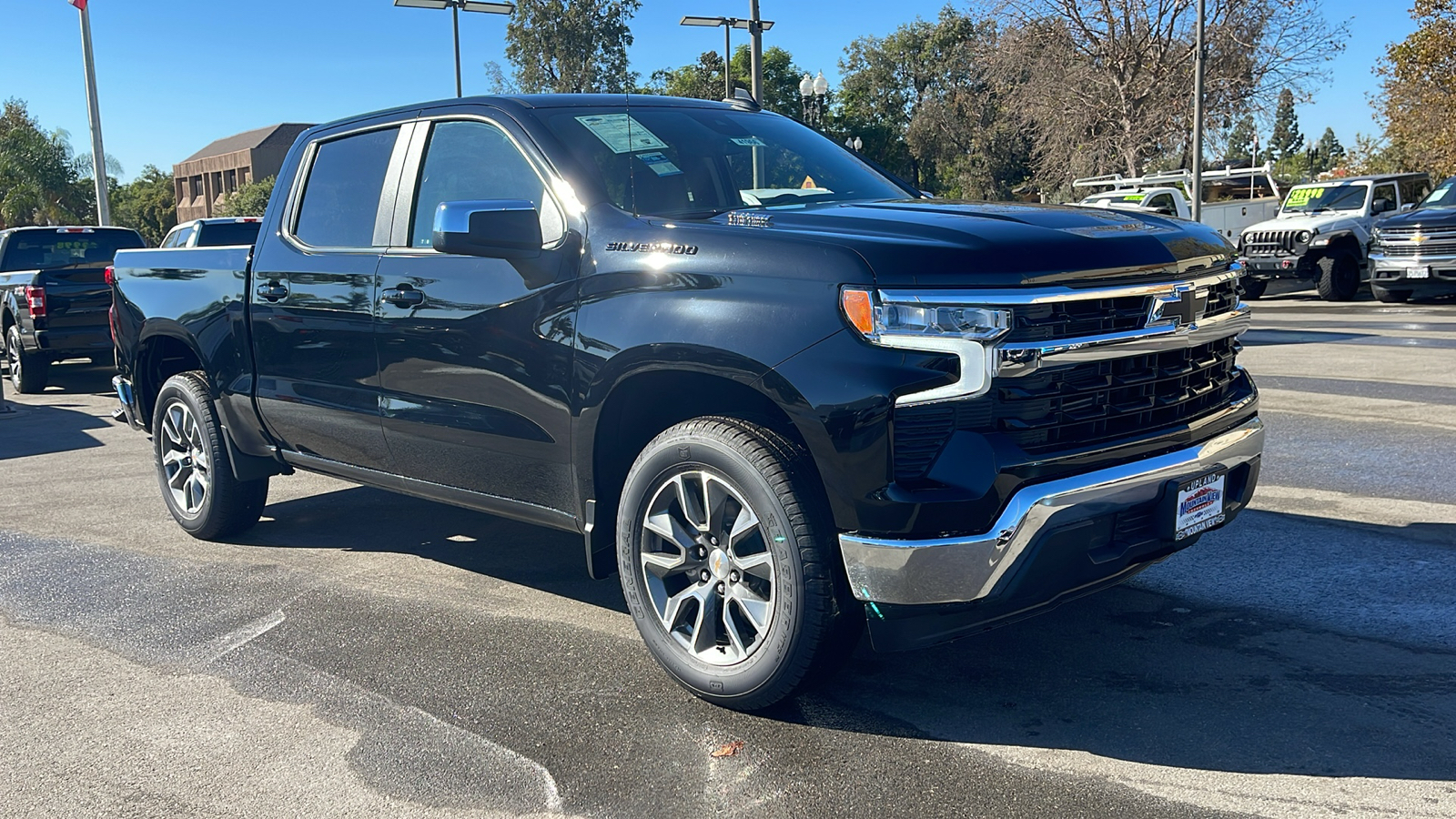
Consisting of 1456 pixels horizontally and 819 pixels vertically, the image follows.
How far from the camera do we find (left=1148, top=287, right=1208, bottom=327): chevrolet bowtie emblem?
3557 mm

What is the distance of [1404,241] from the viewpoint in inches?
706

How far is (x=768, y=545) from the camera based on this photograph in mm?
3498

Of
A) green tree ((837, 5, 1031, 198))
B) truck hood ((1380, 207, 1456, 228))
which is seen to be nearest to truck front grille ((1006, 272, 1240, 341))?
truck hood ((1380, 207, 1456, 228))

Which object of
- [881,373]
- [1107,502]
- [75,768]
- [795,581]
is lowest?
[75,768]

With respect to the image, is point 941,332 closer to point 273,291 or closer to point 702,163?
point 702,163

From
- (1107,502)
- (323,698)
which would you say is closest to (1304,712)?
(1107,502)

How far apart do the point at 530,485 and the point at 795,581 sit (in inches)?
49.1

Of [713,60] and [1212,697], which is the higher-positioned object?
[713,60]

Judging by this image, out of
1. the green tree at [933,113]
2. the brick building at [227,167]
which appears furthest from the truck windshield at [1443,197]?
the brick building at [227,167]

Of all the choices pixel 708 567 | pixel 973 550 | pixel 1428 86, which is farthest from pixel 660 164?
pixel 1428 86

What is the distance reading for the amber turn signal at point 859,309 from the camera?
3.26m

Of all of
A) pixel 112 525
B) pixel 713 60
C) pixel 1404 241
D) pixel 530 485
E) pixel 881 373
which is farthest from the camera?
pixel 713 60

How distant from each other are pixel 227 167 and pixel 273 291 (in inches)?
3863

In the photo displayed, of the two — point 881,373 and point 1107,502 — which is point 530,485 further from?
point 1107,502
